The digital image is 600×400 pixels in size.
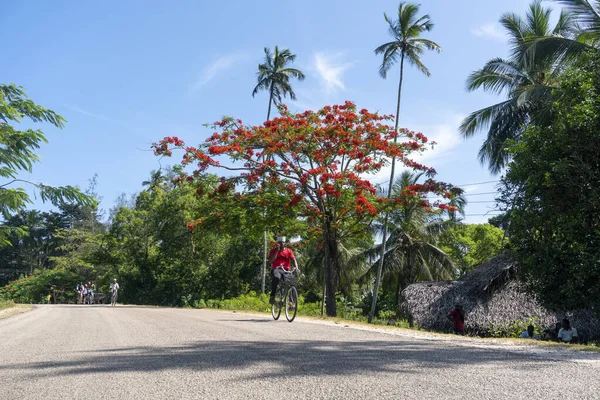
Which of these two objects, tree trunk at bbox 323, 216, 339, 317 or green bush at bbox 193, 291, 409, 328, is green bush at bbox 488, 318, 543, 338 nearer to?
green bush at bbox 193, 291, 409, 328

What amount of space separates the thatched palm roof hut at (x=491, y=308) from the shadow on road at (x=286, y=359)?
14500 mm

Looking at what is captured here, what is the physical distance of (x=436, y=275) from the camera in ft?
100

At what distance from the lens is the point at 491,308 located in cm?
2023

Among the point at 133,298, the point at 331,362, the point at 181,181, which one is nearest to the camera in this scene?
the point at 331,362

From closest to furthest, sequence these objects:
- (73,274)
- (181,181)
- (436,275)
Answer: (181,181) → (436,275) → (73,274)

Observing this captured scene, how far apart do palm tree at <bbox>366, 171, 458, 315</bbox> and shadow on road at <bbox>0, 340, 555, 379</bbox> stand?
23.8 meters

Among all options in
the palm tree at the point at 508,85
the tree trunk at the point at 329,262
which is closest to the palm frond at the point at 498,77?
the palm tree at the point at 508,85

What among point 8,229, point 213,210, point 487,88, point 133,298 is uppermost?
point 487,88

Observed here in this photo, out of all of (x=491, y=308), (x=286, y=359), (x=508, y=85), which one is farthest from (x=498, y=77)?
(x=286, y=359)

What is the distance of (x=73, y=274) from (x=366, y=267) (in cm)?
3361

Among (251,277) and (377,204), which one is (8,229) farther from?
(251,277)

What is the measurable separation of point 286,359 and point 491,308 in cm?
1724

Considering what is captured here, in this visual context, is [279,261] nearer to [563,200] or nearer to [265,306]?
[563,200]

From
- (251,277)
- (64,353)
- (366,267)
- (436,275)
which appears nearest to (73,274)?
(251,277)
